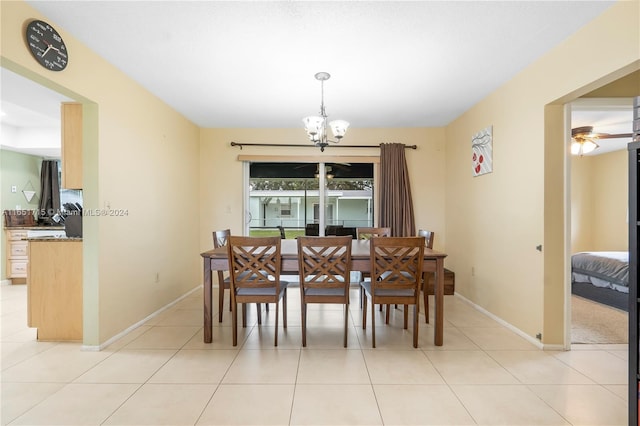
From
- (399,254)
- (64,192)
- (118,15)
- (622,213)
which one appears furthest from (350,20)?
Answer: (622,213)

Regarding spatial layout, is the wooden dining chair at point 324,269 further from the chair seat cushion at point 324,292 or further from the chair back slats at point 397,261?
the chair back slats at point 397,261

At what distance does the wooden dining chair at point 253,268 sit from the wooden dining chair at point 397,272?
827 millimetres

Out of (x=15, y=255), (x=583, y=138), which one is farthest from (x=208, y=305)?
(x=583, y=138)

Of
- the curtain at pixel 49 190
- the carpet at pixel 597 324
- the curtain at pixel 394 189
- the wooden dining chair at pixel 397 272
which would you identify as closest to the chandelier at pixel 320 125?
the wooden dining chair at pixel 397 272

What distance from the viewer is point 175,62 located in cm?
260

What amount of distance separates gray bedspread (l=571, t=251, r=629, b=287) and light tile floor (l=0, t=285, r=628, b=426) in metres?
1.45

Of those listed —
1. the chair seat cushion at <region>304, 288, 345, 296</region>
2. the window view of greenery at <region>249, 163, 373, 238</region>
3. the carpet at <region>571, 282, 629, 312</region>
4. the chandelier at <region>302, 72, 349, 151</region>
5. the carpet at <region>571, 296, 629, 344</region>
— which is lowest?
the carpet at <region>571, 296, 629, 344</region>

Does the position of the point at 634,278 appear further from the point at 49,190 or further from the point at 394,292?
the point at 49,190

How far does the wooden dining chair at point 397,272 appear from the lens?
2.46 meters

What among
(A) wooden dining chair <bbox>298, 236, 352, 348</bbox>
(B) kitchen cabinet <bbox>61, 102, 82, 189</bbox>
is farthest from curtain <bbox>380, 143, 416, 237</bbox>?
(B) kitchen cabinet <bbox>61, 102, 82, 189</bbox>

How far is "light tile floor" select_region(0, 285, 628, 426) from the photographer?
1.68 meters

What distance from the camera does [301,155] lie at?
4602 millimetres

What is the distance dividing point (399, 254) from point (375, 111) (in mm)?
2126

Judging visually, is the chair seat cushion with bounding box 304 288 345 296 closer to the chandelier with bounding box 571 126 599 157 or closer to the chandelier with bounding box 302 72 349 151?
the chandelier with bounding box 302 72 349 151
